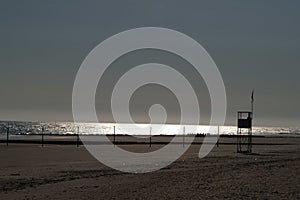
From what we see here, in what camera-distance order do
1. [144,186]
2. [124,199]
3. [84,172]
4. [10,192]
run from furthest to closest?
[84,172]
[144,186]
[10,192]
[124,199]

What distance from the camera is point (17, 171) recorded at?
85.3ft

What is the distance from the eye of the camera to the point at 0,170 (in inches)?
1047

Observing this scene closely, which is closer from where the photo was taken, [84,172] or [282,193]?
[282,193]

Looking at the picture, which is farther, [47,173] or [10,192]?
[47,173]

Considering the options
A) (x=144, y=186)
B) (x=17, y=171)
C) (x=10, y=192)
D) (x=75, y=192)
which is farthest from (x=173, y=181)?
(x=17, y=171)

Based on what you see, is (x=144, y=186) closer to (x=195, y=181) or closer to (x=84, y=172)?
(x=195, y=181)

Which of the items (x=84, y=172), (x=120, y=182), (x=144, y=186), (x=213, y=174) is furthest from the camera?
(x=84, y=172)

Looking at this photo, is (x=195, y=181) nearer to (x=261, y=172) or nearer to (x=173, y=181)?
(x=173, y=181)

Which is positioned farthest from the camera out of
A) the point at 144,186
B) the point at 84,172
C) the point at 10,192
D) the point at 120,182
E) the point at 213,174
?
the point at 84,172

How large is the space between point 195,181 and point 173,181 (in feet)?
2.95

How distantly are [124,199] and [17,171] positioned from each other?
11.8 metres

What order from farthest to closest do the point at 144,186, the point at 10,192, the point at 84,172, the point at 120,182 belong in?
the point at 84,172
the point at 120,182
the point at 144,186
the point at 10,192

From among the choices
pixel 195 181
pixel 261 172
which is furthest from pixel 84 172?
pixel 261 172

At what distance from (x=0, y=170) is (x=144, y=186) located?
1059 centimetres
